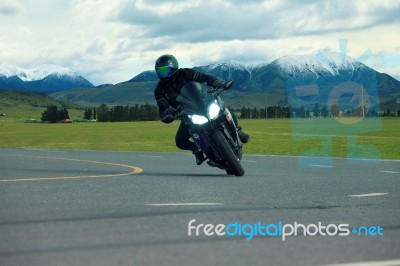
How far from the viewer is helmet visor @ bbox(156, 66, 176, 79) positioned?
12586 mm

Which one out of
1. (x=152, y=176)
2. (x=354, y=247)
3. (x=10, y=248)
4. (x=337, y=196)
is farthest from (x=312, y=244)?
(x=152, y=176)

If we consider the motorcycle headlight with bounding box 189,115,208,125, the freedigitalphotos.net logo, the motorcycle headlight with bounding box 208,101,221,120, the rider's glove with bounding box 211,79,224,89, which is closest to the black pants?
the motorcycle headlight with bounding box 189,115,208,125

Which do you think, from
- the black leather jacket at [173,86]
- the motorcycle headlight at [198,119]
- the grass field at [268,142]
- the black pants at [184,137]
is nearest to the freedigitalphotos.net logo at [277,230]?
the motorcycle headlight at [198,119]

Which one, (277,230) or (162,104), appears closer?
(277,230)

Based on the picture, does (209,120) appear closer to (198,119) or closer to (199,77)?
(198,119)

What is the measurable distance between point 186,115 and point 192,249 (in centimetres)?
727

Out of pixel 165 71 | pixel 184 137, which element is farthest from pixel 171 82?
pixel 184 137

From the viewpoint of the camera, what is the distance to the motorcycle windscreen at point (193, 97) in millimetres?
12734

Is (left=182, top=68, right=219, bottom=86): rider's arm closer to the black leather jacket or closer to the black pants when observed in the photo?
the black leather jacket

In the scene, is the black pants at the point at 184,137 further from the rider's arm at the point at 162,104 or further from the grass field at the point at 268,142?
the grass field at the point at 268,142

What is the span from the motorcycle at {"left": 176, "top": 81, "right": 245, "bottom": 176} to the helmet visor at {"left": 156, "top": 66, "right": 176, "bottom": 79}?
41 cm

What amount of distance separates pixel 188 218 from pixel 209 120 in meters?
5.37

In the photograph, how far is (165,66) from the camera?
12602mm

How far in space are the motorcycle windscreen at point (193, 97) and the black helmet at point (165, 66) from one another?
42cm
